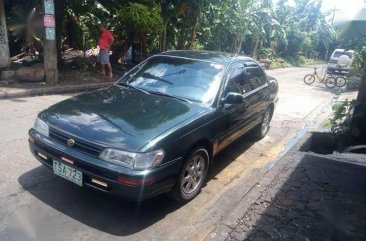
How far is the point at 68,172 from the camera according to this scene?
3590 millimetres

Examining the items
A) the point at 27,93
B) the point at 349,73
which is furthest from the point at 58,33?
the point at 349,73

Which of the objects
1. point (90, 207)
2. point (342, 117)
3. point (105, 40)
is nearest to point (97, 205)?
point (90, 207)

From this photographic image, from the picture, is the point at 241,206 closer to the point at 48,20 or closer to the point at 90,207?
the point at 90,207

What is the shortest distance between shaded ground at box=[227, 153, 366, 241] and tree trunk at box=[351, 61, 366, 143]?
124cm

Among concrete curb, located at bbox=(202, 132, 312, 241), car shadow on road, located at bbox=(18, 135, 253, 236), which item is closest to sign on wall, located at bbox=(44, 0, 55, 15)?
car shadow on road, located at bbox=(18, 135, 253, 236)

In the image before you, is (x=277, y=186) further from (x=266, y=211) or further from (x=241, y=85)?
(x=241, y=85)

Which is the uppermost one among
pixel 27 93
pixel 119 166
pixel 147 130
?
pixel 147 130

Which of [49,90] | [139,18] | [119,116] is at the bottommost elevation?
[49,90]

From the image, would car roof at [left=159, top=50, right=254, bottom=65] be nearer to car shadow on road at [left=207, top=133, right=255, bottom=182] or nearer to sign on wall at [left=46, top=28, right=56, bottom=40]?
car shadow on road at [left=207, top=133, right=255, bottom=182]

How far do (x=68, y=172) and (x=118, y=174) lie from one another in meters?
0.64

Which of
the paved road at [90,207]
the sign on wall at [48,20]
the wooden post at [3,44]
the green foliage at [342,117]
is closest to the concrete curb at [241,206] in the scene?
the paved road at [90,207]

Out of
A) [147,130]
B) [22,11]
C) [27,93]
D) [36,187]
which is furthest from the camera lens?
[22,11]

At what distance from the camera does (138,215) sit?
3.82 metres

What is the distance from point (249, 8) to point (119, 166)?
66.5ft
